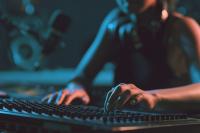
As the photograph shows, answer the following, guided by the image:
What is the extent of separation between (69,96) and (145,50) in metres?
0.29

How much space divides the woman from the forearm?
184mm

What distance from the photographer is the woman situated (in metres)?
1.10

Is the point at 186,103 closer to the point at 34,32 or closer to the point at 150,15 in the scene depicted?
the point at 150,15

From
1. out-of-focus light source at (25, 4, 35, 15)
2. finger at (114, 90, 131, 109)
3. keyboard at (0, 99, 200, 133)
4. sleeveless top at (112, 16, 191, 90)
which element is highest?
out-of-focus light source at (25, 4, 35, 15)

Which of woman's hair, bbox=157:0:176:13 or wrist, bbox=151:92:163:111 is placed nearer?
wrist, bbox=151:92:163:111

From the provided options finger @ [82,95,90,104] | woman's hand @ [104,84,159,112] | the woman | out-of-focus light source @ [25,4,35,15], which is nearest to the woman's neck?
the woman

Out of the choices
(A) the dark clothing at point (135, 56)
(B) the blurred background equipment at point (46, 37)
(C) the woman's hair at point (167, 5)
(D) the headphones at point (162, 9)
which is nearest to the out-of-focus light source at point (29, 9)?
(B) the blurred background equipment at point (46, 37)

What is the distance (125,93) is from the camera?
2.29ft

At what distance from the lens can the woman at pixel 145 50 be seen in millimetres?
1099

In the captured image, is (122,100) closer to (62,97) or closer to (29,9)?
(62,97)

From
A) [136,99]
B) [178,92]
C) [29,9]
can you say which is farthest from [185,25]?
[29,9]

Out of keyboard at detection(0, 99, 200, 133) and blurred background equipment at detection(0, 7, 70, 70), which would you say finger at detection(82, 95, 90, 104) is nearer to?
keyboard at detection(0, 99, 200, 133)

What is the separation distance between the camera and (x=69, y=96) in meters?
1.08

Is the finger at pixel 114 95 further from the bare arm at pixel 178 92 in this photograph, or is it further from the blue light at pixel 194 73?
the blue light at pixel 194 73
